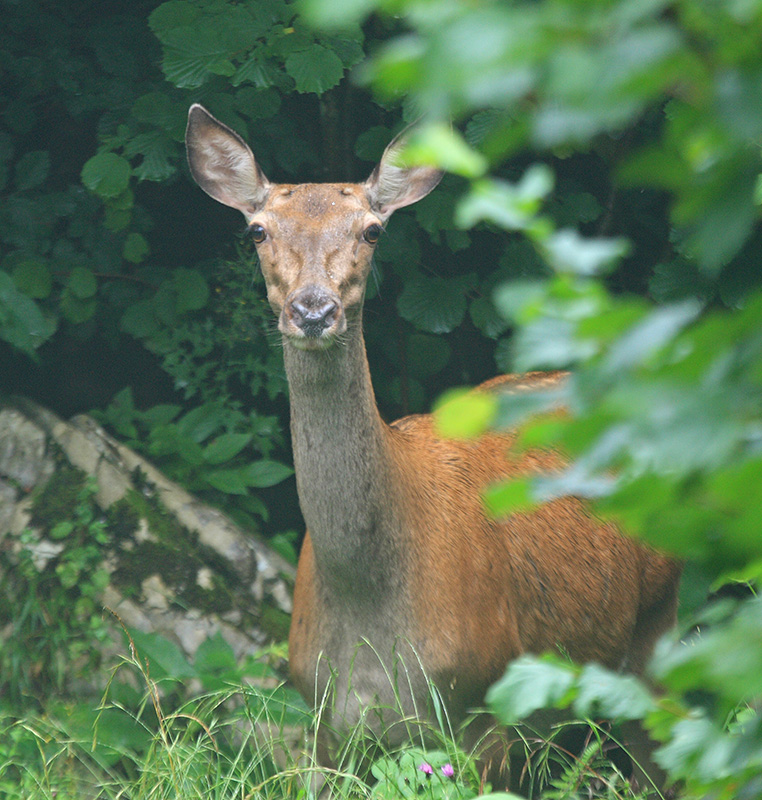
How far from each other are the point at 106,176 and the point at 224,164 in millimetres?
800

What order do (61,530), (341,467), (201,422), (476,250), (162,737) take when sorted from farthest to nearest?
(476,250)
(201,422)
(61,530)
(341,467)
(162,737)

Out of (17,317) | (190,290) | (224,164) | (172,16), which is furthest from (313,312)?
(190,290)

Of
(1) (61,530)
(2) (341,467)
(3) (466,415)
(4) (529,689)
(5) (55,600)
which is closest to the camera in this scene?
(3) (466,415)

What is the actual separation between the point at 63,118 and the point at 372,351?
2.23 metres

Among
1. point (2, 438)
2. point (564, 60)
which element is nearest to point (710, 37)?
point (564, 60)

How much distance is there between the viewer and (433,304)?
196 inches

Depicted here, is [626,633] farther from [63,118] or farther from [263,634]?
[63,118]

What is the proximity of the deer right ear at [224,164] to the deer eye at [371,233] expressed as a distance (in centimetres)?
60

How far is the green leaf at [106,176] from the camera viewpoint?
15.1ft

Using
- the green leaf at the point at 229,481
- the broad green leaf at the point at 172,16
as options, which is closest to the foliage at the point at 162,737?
the green leaf at the point at 229,481

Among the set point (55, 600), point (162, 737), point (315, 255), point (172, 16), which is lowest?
point (55, 600)

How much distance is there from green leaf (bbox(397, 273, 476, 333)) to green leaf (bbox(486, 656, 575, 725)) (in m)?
3.76

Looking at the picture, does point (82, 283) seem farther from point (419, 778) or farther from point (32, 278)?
point (419, 778)

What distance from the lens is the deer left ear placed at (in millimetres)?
3924
